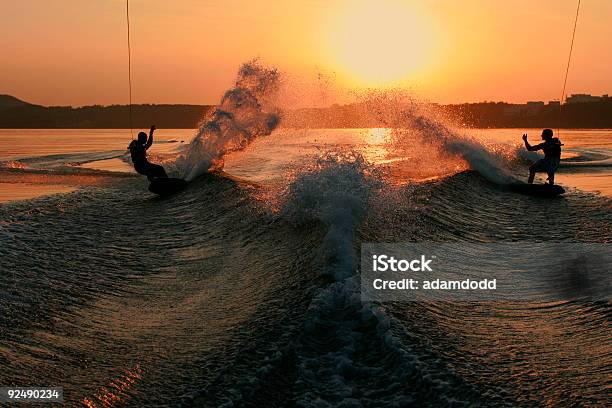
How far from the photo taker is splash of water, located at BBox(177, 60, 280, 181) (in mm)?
23370

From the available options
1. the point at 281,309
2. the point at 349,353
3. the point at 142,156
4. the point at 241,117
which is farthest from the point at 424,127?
the point at 349,353

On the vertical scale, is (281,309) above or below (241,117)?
below

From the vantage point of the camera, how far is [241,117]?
23562 mm

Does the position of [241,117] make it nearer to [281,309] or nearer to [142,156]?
[142,156]

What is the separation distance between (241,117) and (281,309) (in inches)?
700

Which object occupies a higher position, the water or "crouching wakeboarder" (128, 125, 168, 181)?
"crouching wakeboarder" (128, 125, 168, 181)

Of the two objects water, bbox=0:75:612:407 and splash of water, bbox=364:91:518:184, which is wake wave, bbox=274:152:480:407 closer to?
water, bbox=0:75:612:407

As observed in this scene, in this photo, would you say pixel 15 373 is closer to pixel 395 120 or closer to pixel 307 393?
pixel 307 393

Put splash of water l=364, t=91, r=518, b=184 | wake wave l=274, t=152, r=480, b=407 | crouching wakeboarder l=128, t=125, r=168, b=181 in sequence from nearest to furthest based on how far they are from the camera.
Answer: wake wave l=274, t=152, r=480, b=407
crouching wakeboarder l=128, t=125, r=168, b=181
splash of water l=364, t=91, r=518, b=184

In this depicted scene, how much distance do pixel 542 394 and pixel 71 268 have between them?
753 centimetres

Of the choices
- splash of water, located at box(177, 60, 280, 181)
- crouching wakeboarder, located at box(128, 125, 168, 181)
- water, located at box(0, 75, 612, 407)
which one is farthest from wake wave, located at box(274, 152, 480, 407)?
splash of water, located at box(177, 60, 280, 181)

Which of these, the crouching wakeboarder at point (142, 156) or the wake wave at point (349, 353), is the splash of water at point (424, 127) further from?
the wake wave at point (349, 353)

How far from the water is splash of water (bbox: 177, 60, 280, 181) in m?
6.95

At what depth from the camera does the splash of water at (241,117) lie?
23.4 m
